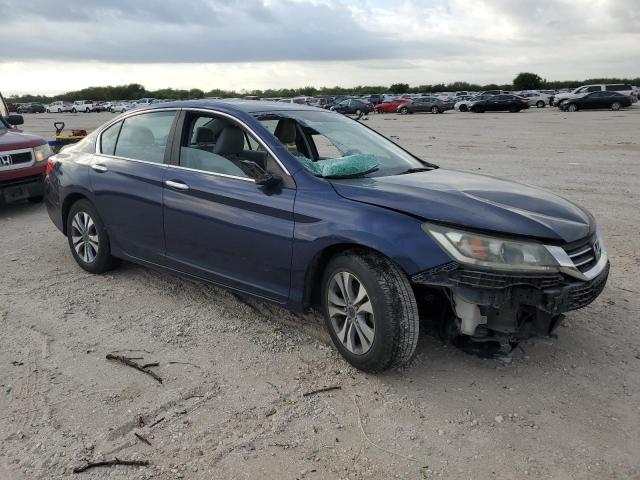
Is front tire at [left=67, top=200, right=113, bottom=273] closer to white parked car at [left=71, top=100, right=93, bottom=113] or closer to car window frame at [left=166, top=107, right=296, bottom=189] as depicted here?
car window frame at [left=166, top=107, right=296, bottom=189]

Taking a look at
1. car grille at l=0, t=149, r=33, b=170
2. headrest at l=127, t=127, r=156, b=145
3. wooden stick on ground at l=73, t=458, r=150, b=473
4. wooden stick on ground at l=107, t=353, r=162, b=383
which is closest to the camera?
wooden stick on ground at l=73, t=458, r=150, b=473

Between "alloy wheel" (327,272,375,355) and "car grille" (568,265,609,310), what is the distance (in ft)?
3.71

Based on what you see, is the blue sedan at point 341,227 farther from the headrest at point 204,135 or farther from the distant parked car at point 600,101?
the distant parked car at point 600,101

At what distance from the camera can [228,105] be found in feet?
15.1

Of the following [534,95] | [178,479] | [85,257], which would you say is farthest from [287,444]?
[534,95]

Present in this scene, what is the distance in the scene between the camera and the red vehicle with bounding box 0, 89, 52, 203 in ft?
27.0

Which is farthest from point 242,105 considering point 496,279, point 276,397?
point 496,279

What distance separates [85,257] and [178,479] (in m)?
3.49

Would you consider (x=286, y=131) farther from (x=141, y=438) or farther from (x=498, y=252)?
(x=141, y=438)

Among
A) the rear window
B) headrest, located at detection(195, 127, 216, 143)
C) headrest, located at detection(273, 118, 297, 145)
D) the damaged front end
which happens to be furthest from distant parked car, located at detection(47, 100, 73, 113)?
the damaged front end

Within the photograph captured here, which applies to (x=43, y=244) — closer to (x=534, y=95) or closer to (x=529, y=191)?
(x=529, y=191)

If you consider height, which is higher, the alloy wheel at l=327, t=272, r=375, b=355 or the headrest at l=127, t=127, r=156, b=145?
the headrest at l=127, t=127, r=156, b=145

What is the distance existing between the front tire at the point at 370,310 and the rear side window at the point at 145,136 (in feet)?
6.63

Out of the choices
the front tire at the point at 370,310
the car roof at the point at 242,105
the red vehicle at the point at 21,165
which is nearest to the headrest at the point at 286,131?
the car roof at the point at 242,105
